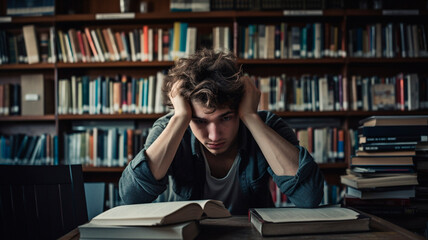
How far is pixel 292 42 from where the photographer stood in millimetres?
2734

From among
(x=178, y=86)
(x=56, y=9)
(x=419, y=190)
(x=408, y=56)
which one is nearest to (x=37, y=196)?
(x=178, y=86)

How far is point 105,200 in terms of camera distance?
2811mm

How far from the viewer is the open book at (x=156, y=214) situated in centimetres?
69

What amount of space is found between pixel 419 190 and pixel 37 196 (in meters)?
1.09

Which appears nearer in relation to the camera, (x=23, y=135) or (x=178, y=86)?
(x=178, y=86)

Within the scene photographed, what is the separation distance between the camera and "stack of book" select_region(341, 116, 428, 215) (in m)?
1.13

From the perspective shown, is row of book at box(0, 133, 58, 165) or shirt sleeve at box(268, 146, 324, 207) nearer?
shirt sleeve at box(268, 146, 324, 207)

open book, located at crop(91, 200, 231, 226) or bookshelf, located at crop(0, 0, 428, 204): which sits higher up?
bookshelf, located at crop(0, 0, 428, 204)

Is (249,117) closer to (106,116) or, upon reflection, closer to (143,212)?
(143,212)

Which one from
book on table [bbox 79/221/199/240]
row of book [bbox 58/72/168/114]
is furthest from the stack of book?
row of book [bbox 58/72/168/114]

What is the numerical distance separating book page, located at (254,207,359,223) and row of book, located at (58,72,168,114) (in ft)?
6.44

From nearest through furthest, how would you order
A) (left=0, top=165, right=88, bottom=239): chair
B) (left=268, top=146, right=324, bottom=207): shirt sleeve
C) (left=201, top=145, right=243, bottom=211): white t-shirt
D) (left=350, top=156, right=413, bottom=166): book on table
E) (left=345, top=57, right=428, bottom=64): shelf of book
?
1. (left=0, top=165, right=88, bottom=239): chair
2. (left=268, top=146, right=324, bottom=207): shirt sleeve
3. (left=350, top=156, right=413, bottom=166): book on table
4. (left=201, top=145, right=243, bottom=211): white t-shirt
5. (left=345, top=57, right=428, bottom=64): shelf of book

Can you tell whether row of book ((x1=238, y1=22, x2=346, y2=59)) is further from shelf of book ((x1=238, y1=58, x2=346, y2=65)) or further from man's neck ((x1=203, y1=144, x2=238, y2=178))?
man's neck ((x1=203, y1=144, x2=238, y2=178))

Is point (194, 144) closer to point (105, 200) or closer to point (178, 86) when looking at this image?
point (178, 86)
